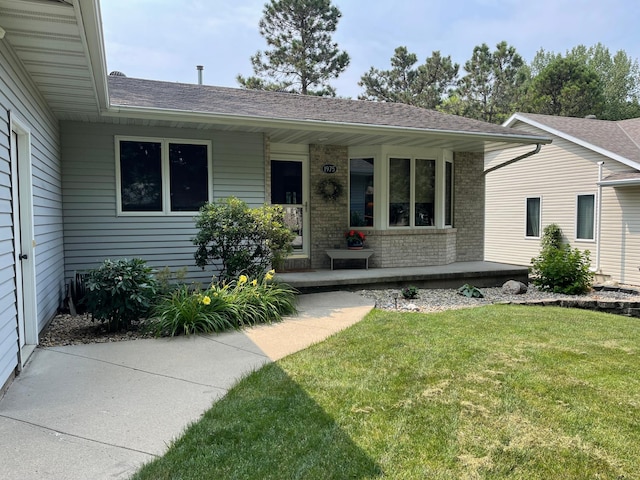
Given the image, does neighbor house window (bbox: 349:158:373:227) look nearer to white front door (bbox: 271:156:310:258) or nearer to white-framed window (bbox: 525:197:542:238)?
white front door (bbox: 271:156:310:258)

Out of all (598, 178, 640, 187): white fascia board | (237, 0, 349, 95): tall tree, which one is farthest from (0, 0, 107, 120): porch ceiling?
(237, 0, 349, 95): tall tree

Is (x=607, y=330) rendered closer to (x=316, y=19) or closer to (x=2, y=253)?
(x=2, y=253)

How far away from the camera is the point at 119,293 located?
493cm

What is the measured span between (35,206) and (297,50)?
19971 mm

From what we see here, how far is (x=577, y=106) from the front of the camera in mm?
23031

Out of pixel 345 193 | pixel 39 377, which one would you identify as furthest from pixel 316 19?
pixel 39 377

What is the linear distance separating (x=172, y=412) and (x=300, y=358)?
54.9 inches

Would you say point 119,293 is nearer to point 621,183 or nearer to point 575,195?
point 621,183

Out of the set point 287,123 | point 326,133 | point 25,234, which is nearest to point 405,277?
point 326,133

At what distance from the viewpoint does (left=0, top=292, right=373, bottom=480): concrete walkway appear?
8.09ft

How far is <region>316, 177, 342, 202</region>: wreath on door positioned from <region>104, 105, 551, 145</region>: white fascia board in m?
1.74

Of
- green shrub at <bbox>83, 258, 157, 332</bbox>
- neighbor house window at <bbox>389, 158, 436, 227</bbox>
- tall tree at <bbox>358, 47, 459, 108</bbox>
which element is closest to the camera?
green shrub at <bbox>83, 258, 157, 332</bbox>

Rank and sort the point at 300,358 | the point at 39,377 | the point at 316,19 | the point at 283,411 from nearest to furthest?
1. the point at 283,411
2. the point at 39,377
3. the point at 300,358
4. the point at 316,19

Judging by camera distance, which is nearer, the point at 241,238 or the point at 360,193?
the point at 241,238
